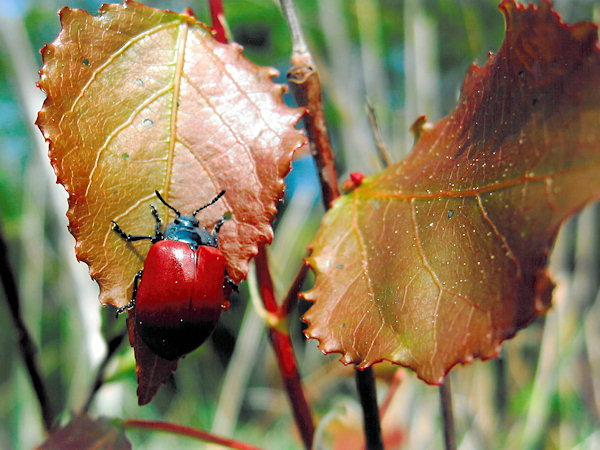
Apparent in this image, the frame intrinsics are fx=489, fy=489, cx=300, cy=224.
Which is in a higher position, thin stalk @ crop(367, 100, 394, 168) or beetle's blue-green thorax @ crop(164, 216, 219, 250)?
thin stalk @ crop(367, 100, 394, 168)

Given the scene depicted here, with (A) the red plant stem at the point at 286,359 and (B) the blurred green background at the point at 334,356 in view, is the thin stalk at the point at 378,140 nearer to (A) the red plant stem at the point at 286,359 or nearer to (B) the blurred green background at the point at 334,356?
(A) the red plant stem at the point at 286,359

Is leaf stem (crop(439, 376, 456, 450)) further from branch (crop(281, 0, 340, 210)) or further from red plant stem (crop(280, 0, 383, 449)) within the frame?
branch (crop(281, 0, 340, 210))

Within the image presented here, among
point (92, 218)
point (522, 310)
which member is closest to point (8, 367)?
point (92, 218)

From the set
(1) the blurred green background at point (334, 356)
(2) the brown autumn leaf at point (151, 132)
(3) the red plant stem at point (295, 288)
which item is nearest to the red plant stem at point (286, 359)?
(3) the red plant stem at point (295, 288)

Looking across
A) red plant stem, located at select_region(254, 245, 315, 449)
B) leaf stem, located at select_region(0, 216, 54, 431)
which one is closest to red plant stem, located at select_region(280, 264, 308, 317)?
red plant stem, located at select_region(254, 245, 315, 449)

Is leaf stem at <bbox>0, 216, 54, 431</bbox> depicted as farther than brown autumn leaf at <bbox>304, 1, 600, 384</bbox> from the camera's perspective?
Yes

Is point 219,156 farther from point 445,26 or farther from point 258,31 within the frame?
point 258,31

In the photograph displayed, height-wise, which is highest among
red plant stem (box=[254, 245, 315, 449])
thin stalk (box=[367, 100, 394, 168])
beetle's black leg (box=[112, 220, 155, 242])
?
beetle's black leg (box=[112, 220, 155, 242])

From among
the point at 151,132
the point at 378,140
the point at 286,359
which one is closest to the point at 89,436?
the point at 286,359
